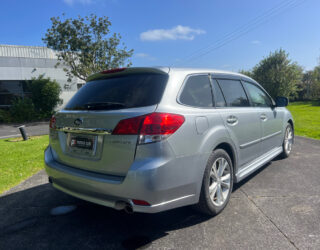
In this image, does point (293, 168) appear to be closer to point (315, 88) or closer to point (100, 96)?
point (100, 96)

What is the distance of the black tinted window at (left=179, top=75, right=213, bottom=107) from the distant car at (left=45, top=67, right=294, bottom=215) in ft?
0.04

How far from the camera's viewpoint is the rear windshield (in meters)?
2.35

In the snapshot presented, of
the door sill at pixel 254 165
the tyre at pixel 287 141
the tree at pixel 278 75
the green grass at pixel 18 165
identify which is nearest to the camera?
the door sill at pixel 254 165

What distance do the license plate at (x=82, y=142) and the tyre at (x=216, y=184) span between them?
1229mm

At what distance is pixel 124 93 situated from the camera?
249 centimetres

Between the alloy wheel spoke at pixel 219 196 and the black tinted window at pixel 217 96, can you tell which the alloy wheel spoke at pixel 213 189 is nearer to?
the alloy wheel spoke at pixel 219 196

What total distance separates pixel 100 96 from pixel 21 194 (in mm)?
2291

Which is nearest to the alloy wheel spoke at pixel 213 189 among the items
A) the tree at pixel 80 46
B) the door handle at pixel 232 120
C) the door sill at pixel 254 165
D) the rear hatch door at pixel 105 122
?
the door sill at pixel 254 165

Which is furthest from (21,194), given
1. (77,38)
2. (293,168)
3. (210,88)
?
(77,38)

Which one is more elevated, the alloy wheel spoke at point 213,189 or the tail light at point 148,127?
the tail light at point 148,127

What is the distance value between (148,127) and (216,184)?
1215 millimetres

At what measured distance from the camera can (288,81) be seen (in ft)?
136

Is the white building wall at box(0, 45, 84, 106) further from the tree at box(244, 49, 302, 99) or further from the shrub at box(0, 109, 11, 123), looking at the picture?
the tree at box(244, 49, 302, 99)

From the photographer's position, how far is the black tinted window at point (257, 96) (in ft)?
12.9
